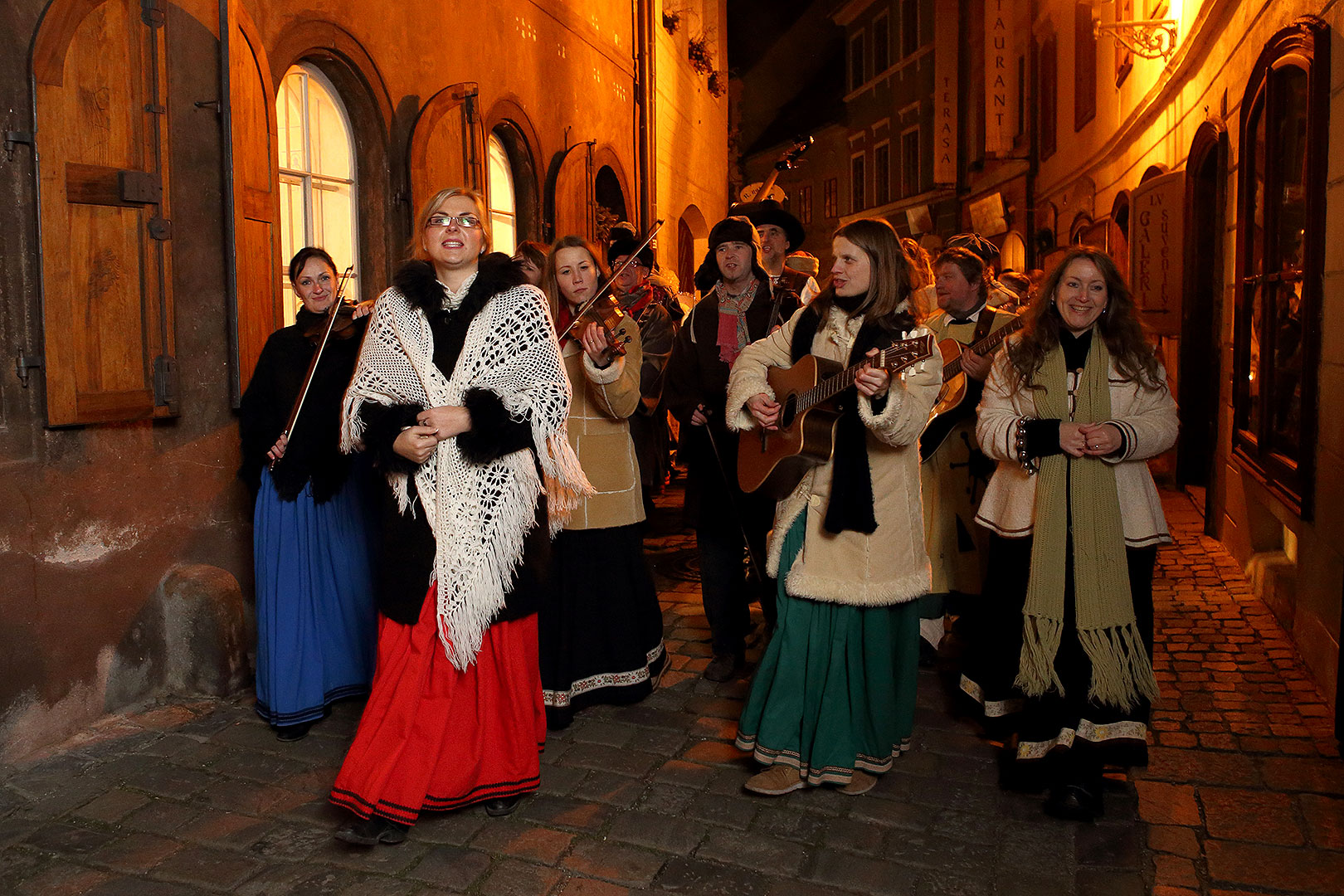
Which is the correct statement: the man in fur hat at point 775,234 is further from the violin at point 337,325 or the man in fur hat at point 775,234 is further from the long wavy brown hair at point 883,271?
the violin at point 337,325

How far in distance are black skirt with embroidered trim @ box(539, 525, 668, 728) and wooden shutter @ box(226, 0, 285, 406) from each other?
1.70 meters

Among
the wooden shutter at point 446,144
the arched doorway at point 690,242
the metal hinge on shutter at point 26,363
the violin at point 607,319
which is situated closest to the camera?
the metal hinge on shutter at point 26,363

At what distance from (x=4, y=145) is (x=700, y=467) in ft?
9.95

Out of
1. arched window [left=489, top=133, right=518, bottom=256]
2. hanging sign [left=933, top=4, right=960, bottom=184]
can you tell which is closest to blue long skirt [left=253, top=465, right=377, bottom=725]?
arched window [left=489, top=133, right=518, bottom=256]

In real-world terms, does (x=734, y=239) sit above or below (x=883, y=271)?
above

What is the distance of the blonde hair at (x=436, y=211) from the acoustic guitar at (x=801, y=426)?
1144 mm

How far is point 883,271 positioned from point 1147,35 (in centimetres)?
788

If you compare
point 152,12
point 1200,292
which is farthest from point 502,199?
point 1200,292

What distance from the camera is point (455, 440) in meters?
3.54

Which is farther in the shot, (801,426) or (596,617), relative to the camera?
(596,617)

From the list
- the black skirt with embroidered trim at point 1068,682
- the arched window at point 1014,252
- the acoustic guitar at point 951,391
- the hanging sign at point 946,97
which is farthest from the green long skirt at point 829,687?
the hanging sign at point 946,97

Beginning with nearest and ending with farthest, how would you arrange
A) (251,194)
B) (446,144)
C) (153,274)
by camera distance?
(153,274), (251,194), (446,144)

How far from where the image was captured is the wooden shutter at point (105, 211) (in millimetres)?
4121

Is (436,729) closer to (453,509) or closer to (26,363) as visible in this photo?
(453,509)
